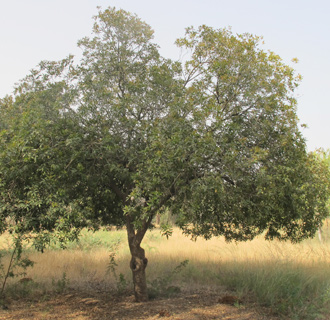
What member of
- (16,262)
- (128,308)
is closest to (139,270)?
(128,308)

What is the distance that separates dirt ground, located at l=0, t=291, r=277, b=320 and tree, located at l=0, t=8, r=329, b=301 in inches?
32.5

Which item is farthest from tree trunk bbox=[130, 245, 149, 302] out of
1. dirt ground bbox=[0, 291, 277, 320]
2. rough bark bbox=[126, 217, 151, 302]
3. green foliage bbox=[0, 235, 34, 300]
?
green foliage bbox=[0, 235, 34, 300]

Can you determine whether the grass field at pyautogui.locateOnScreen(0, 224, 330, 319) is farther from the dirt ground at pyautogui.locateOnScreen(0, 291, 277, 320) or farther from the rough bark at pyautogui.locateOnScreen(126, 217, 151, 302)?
the rough bark at pyautogui.locateOnScreen(126, 217, 151, 302)

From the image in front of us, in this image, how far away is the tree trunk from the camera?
407 inches

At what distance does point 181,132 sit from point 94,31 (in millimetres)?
4882

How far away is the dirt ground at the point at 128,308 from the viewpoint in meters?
9.40

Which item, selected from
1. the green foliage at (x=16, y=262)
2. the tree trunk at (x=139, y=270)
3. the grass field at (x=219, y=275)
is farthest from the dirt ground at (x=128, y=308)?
the green foliage at (x=16, y=262)

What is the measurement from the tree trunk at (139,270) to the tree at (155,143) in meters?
0.03

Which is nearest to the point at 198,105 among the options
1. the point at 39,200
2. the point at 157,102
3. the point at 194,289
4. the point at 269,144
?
the point at 157,102

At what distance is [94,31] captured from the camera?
33.9 ft

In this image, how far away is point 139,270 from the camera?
10.3 metres

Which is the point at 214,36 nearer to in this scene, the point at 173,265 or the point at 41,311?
the point at 41,311

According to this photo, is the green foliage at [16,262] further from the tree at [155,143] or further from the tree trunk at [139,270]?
the tree trunk at [139,270]

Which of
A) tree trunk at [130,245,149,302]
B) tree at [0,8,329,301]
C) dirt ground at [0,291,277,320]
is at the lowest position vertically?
dirt ground at [0,291,277,320]
